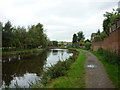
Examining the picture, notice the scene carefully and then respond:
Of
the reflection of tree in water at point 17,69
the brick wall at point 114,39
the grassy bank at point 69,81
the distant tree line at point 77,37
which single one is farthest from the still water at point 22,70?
the distant tree line at point 77,37

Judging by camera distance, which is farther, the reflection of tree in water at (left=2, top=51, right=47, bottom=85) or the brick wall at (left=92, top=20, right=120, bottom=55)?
the reflection of tree in water at (left=2, top=51, right=47, bottom=85)

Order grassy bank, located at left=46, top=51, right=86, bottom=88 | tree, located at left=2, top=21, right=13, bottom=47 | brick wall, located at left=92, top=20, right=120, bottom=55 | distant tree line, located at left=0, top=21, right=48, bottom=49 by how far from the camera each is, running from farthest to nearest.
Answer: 1. distant tree line, located at left=0, top=21, right=48, bottom=49
2. tree, located at left=2, top=21, right=13, bottom=47
3. brick wall, located at left=92, top=20, right=120, bottom=55
4. grassy bank, located at left=46, top=51, right=86, bottom=88

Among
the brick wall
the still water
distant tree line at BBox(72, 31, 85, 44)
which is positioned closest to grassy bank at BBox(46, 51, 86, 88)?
the still water

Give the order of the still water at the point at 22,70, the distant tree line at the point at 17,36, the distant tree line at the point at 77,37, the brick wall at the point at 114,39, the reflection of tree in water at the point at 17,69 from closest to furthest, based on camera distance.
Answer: the still water at the point at 22,70 < the brick wall at the point at 114,39 < the reflection of tree in water at the point at 17,69 < the distant tree line at the point at 17,36 < the distant tree line at the point at 77,37

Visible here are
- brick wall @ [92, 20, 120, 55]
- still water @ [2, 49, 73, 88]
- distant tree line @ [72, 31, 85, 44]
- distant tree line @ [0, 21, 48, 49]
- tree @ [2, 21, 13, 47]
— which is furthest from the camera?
distant tree line @ [72, 31, 85, 44]

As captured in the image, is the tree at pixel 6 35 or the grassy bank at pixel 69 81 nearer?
the grassy bank at pixel 69 81

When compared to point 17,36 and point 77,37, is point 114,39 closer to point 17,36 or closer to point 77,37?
point 17,36

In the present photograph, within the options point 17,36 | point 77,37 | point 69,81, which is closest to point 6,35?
point 17,36

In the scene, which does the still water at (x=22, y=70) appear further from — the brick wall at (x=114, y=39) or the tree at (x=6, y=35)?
the tree at (x=6, y=35)

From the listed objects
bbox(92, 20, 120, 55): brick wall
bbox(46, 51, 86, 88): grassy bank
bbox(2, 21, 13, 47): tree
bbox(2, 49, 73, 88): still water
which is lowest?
bbox(2, 49, 73, 88): still water

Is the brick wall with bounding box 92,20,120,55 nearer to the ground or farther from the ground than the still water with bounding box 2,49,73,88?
farther from the ground

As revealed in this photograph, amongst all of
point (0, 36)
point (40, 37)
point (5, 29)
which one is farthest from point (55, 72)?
point (40, 37)

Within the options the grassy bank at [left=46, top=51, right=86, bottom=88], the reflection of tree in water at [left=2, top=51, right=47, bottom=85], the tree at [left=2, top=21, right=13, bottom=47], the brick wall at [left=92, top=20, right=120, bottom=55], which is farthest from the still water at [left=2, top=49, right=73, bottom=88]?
the tree at [left=2, top=21, right=13, bottom=47]

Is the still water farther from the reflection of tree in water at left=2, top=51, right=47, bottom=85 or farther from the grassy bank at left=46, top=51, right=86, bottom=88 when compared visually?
the grassy bank at left=46, top=51, right=86, bottom=88
